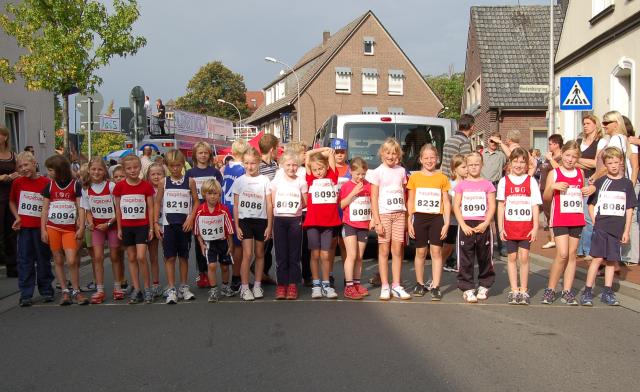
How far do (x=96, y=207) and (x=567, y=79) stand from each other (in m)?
10.1

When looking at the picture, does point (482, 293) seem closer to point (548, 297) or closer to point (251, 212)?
point (548, 297)

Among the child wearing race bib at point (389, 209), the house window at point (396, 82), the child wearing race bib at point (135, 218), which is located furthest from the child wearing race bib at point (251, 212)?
the house window at point (396, 82)

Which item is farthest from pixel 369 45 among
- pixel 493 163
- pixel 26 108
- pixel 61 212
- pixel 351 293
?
pixel 61 212

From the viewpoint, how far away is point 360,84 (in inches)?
2247

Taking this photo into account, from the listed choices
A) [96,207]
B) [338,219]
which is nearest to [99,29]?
[96,207]

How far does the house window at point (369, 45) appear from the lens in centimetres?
5697

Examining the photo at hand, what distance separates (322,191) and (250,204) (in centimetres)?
85

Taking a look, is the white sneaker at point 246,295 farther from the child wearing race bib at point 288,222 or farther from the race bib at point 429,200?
the race bib at point 429,200

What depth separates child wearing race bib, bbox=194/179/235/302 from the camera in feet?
27.1

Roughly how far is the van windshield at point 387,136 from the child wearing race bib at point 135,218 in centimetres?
431

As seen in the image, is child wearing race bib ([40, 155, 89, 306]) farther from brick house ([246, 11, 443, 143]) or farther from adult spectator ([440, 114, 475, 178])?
brick house ([246, 11, 443, 143])

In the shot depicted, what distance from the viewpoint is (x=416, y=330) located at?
6648 millimetres

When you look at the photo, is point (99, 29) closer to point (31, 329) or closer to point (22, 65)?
point (22, 65)

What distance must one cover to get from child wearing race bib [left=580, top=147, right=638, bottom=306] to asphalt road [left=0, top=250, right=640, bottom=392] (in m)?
0.31
